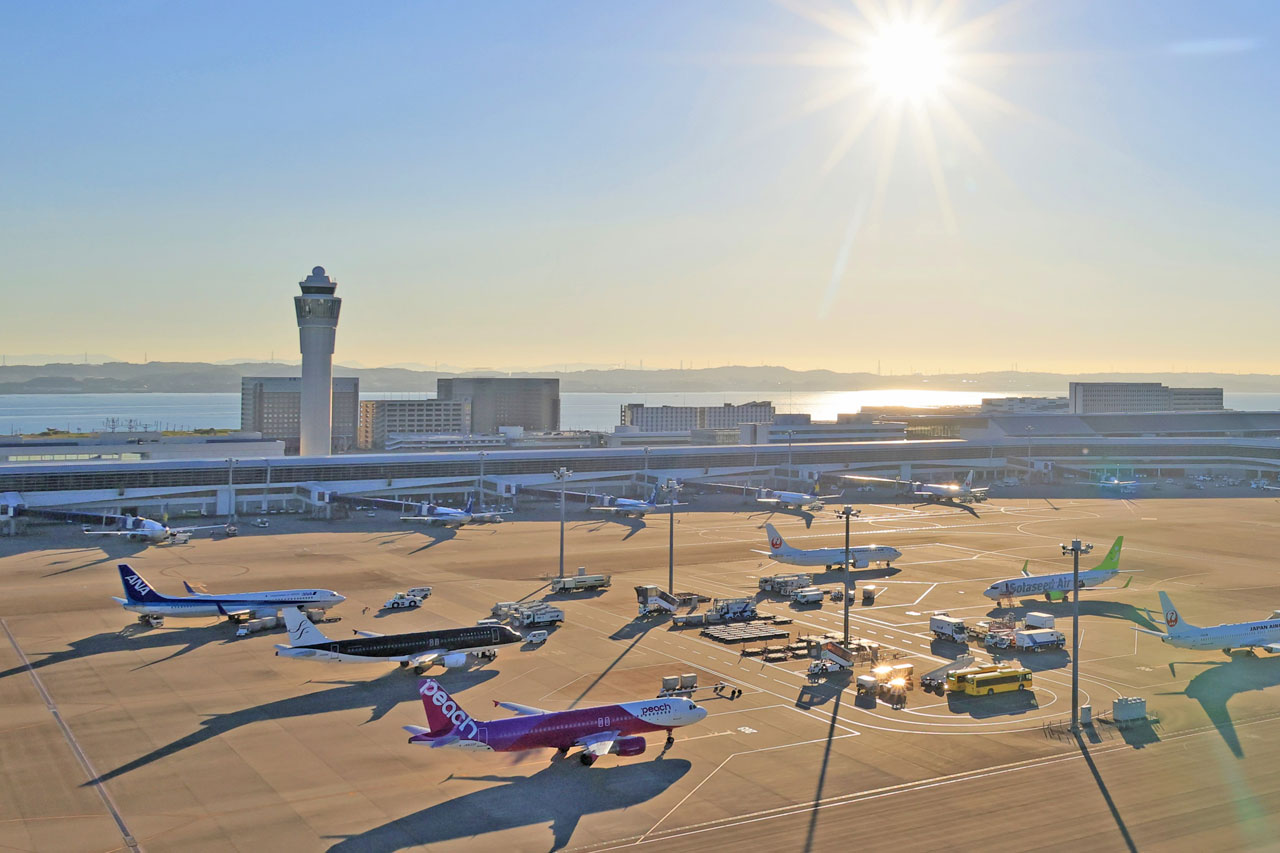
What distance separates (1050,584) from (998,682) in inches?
1108

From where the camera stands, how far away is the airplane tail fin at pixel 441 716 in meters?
41.7

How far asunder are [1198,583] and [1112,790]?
52.8 m

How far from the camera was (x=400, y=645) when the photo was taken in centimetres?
5703

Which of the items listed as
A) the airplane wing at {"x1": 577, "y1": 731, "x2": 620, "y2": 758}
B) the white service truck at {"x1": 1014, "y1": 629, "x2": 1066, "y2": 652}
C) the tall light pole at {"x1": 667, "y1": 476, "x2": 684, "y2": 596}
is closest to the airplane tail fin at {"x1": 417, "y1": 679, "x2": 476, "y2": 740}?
the airplane wing at {"x1": 577, "y1": 731, "x2": 620, "y2": 758}

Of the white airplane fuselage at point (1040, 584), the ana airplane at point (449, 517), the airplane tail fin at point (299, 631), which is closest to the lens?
the airplane tail fin at point (299, 631)

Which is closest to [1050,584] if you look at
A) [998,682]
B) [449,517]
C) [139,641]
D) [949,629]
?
[949,629]

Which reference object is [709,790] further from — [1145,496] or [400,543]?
[1145,496]

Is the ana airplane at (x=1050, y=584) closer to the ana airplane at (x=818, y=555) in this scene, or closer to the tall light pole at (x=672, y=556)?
the ana airplane at (x=818, y=555)

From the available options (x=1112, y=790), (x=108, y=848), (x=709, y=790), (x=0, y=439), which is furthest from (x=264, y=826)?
(x=0, y=439)

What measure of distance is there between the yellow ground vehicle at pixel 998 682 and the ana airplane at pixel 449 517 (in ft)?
255

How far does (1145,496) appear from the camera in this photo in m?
156

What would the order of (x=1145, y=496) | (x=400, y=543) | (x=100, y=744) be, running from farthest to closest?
(x=1145, y=496) < (x=400, y=543) < (x=100, y=744)

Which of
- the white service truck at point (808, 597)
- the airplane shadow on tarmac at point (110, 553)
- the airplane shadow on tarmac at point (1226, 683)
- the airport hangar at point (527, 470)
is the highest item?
the airport hangar at point (527, 470)

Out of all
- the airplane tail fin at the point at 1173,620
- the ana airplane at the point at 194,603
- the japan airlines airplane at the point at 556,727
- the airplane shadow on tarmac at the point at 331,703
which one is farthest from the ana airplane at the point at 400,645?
the airplane tail fin at the point at 1173,620
